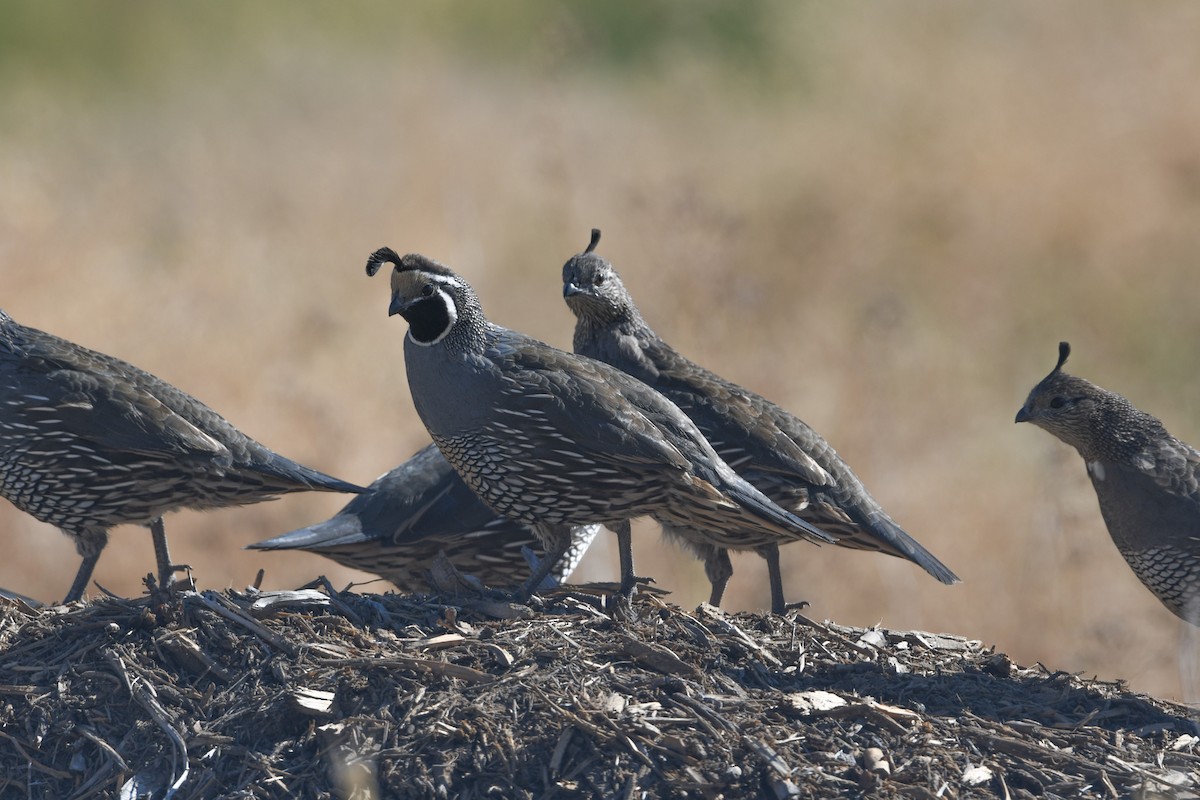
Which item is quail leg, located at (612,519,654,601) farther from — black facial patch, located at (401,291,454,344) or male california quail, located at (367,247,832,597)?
black facial patch, located at (401,291,454,344)

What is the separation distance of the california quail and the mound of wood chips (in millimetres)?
565

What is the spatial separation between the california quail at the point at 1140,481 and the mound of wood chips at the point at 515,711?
22.2 inches

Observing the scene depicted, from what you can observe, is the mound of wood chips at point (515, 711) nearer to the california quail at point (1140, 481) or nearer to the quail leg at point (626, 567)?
the quail leg at point (626, 567)

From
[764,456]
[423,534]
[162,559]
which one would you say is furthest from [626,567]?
[162,559]

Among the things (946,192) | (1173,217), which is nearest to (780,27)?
(946,192)

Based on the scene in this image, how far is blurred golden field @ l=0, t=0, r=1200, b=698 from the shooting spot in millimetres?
8570

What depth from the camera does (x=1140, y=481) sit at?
498cm

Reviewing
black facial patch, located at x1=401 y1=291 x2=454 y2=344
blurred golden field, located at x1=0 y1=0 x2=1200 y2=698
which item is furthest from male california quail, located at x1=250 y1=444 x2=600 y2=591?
blurred golden field, located at x1=0 y1=0 x2=1200 y2=698

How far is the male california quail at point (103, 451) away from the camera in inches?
199

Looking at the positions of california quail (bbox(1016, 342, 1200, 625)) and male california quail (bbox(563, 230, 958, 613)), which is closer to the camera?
california quail (bbox(1016, 342, 1200, 625))

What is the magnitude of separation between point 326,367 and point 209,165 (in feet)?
14.8

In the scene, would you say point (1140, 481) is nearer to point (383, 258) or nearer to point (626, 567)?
point (626, 567)

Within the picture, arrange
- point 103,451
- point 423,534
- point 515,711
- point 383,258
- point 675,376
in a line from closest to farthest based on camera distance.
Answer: point 515,711 → point 383,258 → point 103,451 → point 675,376 → point 423,534

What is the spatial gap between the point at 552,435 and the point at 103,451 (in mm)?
1511
